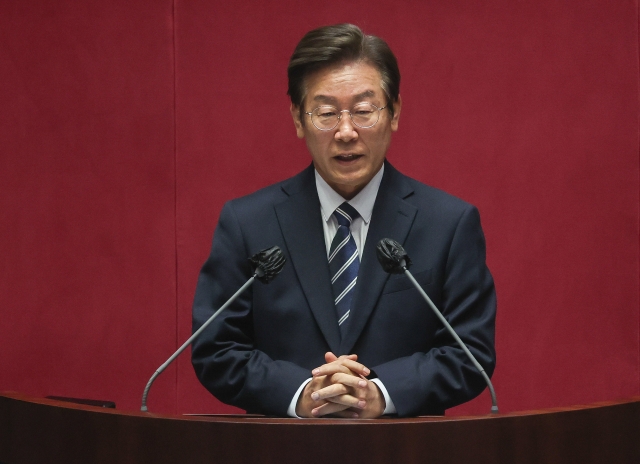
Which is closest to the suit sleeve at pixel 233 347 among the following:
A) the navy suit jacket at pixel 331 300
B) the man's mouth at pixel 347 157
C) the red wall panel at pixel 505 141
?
the navy suit jacket at pixel 331 300

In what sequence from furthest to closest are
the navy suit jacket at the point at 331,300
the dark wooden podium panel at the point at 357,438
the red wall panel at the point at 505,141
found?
the red wall panel at the point at 505,141 → the navy suit jacket at the point at 331,300 → the dark wooden podium panel at the point at 357,438

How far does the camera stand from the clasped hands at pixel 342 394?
1558 mm

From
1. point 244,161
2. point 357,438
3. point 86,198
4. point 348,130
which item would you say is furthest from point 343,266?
point 86,198

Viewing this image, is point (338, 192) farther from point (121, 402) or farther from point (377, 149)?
point (121, 402)

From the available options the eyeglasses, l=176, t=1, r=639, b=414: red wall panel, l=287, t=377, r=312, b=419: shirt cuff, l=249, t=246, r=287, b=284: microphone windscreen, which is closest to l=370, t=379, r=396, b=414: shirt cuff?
l=287, t=377, r=312, b=419: shirt cuff

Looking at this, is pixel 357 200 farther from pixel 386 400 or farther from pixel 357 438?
pixel 357 438

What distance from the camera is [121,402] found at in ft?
9.36

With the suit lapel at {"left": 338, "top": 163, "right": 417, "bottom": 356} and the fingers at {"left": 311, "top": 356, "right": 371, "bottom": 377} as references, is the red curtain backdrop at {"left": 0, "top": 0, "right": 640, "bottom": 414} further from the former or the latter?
the fingers at {"left": 311, "top": 356, "right": 371, "bottom": 377}

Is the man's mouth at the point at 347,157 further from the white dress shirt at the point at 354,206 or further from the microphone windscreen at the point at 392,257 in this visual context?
the microphone windscreen at the point at 392,257

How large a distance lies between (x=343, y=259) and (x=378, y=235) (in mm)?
84

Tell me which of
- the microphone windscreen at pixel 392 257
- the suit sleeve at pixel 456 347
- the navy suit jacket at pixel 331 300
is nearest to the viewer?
the microphone windscreen at pixel 392 257

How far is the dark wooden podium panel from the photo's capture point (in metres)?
1.23

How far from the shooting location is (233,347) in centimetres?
177

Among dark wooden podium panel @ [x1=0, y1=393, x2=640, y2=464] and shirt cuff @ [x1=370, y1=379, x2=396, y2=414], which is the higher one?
shirt cuff @ [x1=370, y1=379, x2=396, y2=414]
